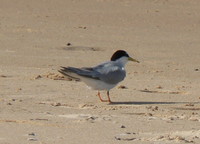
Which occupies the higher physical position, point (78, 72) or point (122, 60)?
point (122, 60)

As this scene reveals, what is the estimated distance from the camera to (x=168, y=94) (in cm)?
1177

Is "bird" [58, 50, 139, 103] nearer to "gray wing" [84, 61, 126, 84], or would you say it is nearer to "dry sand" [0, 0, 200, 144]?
"gray wing" [84, 61, 126, 84]

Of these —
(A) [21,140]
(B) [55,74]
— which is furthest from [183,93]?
(A) [21,140]

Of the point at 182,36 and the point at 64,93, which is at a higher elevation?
the point at 182,36

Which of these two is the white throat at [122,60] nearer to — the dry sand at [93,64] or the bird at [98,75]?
the bird at [98,75]

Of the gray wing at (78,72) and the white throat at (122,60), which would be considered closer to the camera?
the gray wing at (78,72)

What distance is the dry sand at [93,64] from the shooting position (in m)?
8.41

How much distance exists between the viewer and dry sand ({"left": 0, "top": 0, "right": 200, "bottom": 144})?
841 cm

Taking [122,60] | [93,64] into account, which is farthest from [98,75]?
[93,64]

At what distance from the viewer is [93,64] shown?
51.1 ft

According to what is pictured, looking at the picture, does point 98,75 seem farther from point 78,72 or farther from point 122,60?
point 122,60

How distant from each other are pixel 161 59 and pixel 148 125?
783 centimetres

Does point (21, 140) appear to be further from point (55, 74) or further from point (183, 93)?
point (55, 74)

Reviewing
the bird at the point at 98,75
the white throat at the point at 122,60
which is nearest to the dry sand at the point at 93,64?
the bird at the point at 98,75
